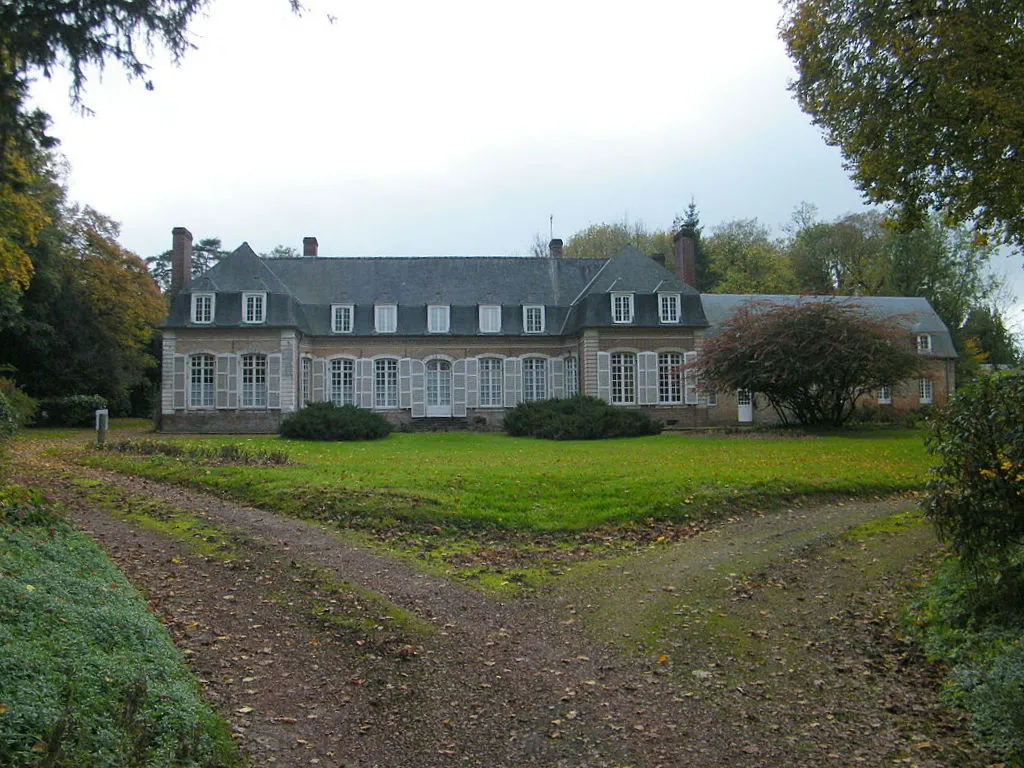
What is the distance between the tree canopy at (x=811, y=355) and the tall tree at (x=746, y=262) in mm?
23941

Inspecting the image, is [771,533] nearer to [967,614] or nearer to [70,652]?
[967,614]

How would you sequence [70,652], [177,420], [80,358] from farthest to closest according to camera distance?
[80,358] < [177,420] < [70,652]

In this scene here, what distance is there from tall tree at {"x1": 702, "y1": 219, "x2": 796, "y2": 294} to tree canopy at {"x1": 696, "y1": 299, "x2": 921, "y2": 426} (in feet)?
78.5

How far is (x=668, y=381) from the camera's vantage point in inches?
1296

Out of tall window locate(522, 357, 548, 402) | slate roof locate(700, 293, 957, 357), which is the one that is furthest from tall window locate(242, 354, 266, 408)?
slate roof locate(700, 293, 957, 357)

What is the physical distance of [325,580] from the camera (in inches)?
303

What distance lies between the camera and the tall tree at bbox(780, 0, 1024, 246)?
391 inches

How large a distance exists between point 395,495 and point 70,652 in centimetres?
674

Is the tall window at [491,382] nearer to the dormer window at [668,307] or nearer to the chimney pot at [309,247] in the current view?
the dormer window at [668,307]

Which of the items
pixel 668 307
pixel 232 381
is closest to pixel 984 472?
pixel 668 307

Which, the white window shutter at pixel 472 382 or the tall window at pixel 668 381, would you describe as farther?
the white window shutter at pixel 472 382

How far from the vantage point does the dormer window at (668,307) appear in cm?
3319

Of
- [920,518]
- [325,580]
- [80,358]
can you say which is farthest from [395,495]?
[80,358]

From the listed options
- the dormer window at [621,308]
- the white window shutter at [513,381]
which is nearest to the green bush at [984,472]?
the dormer window at [621,308]
